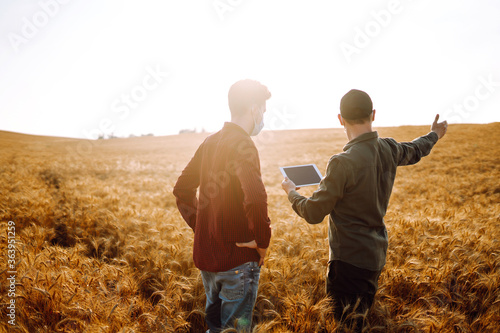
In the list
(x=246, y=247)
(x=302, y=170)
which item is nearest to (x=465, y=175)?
(x=302, y=170)

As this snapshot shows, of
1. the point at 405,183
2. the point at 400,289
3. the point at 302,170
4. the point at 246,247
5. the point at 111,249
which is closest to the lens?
the point at 246,247

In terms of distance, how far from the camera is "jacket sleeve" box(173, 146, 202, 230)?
95.9 inches

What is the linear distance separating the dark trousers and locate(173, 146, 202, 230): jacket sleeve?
143 centimetres

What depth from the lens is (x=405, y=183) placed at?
10.5m

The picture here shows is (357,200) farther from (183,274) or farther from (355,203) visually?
(183,274)

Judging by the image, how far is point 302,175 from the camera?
2533 millimetres

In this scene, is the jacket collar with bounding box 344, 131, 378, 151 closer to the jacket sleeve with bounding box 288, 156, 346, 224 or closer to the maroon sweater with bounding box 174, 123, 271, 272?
the jacket sleeve with bounding box 288, 156, 346, 224

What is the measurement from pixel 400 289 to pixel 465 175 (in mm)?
11610

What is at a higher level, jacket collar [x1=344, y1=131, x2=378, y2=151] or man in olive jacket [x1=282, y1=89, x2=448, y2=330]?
jacket collar [x1=344, y1=131, x2=378, y2=151]

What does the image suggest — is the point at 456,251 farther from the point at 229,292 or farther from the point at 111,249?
the point at 111,249

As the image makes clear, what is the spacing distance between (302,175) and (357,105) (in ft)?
2.74

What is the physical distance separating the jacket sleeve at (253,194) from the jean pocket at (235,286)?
369mm

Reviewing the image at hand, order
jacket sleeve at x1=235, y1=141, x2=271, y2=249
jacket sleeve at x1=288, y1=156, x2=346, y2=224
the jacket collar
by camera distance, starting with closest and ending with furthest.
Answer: jacket sleeve at x1=235, y1=141, x2=271, y2=249 < jacket sleeve at x1=288, y1=156, x2=346, y2=224 < the jacket collar

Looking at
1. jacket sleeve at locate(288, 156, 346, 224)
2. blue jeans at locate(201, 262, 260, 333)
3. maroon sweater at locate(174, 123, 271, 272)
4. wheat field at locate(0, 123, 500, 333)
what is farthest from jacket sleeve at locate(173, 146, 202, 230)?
jacket sleeve at locate(288, 156, 346, 224)
